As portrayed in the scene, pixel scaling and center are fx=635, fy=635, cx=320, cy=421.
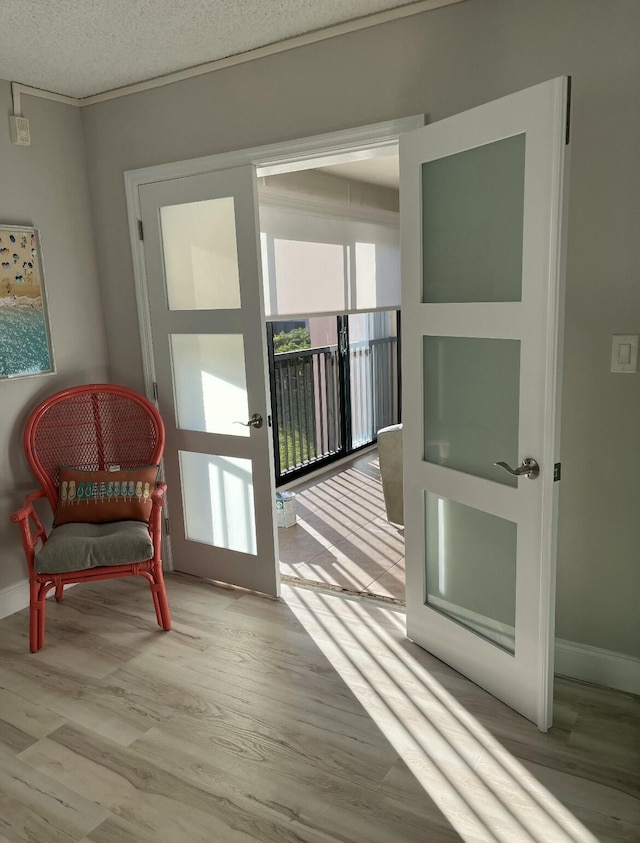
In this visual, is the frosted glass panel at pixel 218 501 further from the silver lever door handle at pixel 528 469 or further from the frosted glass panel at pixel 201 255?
the silver lever door handle at pixel 528 469

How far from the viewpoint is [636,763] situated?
1957mm

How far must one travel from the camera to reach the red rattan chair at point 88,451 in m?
2.70

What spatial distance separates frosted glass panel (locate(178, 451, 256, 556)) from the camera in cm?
316

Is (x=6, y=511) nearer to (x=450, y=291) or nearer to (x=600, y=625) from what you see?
(x=450, y=291)

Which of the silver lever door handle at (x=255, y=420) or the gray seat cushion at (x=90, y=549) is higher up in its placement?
the silver lever door handle at (x=255, y=420)

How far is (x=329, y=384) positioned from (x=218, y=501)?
238cm

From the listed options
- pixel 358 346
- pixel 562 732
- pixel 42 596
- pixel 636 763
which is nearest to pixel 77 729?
pixel 42 596

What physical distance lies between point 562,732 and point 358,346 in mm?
4144

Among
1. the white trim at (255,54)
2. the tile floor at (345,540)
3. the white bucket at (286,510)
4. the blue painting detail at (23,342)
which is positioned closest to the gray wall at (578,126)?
the white trim at (255,54)

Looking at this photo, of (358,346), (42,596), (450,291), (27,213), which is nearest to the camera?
(450,291)

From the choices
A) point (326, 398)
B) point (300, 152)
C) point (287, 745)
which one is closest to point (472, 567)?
point (287, 745)

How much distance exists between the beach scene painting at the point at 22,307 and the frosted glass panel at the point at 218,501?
0.87 metres

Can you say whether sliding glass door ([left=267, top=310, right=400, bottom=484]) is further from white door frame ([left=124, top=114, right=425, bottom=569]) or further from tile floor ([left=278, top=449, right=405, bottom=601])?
white door frame ([left=124, top=114, right=425, bottom=569])

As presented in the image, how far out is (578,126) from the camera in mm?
2066
